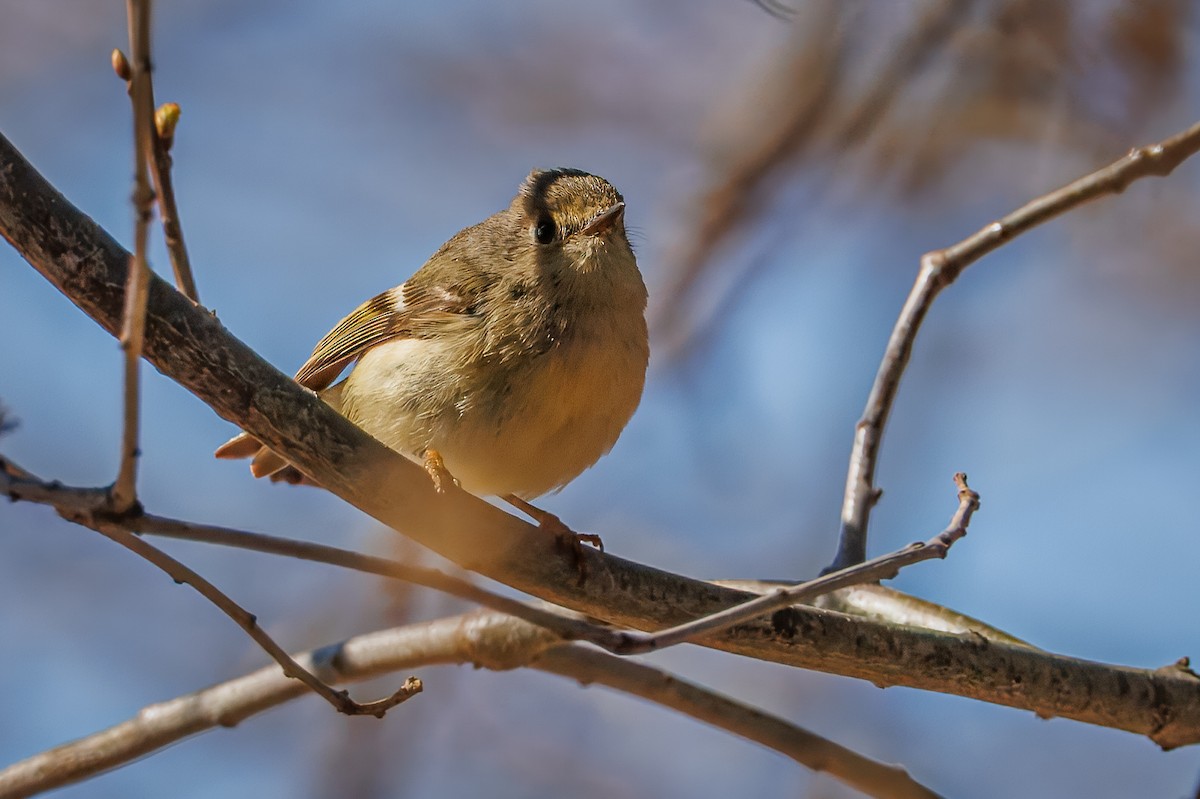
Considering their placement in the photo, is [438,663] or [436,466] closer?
[438,663]

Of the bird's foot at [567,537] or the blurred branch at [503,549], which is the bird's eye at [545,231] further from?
the blurred branch at [503,549]

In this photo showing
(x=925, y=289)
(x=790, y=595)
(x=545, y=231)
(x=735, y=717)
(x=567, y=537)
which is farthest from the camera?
(x=545, y=231)

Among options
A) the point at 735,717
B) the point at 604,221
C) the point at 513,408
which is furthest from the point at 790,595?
the point at 604,221

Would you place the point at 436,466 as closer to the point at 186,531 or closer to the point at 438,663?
the point at 438,663

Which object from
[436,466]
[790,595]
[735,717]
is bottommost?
[790,595]

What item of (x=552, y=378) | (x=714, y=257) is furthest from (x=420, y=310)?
(x=714, y=257)

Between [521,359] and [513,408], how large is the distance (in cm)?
12

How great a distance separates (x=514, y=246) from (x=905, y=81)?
1091 mm

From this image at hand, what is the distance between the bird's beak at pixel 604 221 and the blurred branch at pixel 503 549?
1.02 metres

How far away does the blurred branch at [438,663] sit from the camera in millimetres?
2568

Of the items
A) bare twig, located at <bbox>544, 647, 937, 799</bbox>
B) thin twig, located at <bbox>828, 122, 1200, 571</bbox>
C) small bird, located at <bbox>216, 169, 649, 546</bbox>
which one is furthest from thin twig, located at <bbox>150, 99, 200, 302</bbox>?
thin twig, located at <bbox>828, 122, 1200, 571</bbox>

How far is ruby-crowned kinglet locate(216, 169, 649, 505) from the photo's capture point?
2.88 m

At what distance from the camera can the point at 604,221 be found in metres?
3.12

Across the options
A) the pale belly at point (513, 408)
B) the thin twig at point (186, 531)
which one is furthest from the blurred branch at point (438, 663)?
the thin twig at point (186, 531)
